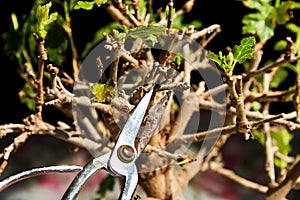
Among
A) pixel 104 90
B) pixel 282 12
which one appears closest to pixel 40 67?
pixel 104 90

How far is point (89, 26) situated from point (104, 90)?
12.8 inches

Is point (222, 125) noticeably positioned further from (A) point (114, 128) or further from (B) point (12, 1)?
(B) point (12, 1)

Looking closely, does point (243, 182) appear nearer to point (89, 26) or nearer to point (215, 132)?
point (215, 132)

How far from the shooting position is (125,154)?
0.52 m

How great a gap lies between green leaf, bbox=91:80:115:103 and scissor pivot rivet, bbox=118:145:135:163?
0.20 ft

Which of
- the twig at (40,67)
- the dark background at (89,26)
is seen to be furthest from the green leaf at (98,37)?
the twig at (40,67)

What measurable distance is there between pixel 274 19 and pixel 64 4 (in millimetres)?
298

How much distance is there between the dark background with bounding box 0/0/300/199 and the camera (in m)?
0.83

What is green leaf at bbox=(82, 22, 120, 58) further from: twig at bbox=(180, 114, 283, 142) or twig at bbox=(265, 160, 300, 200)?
twig at bbox=(265, 160, 300, 200)

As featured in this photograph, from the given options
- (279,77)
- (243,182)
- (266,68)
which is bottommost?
(243,182)

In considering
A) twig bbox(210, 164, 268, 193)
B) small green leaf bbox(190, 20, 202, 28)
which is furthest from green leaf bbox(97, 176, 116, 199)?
small green leaf bbox(190, 20, 202, 28)

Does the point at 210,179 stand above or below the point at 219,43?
below

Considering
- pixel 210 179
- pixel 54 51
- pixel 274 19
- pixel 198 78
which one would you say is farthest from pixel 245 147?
pixel 54 51

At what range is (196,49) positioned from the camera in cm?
68
